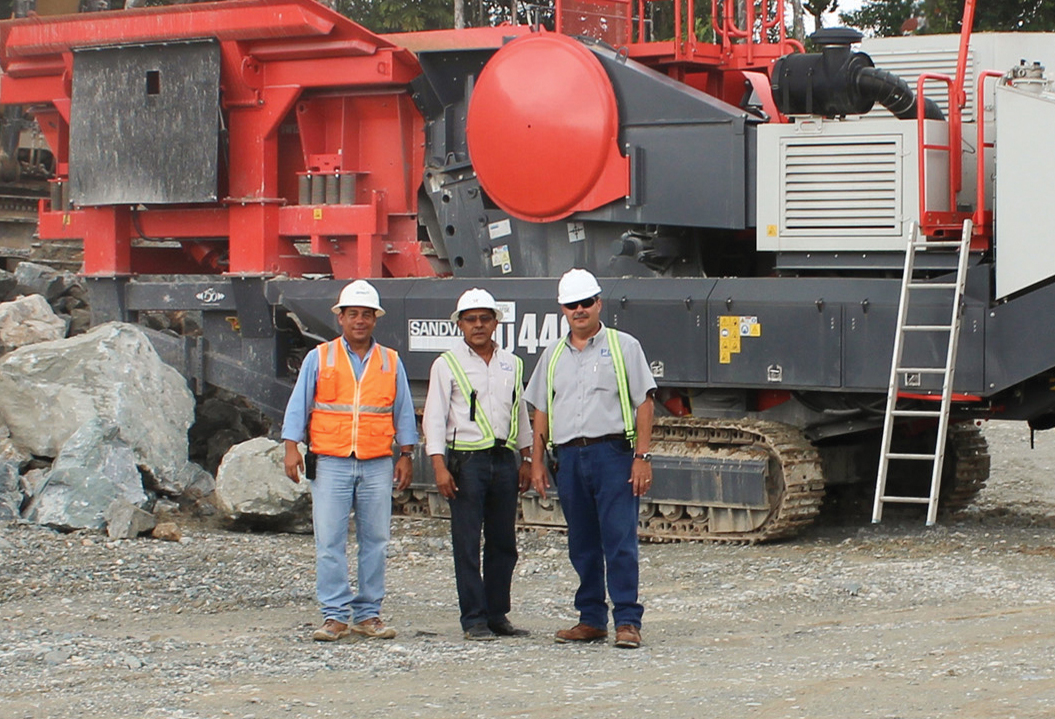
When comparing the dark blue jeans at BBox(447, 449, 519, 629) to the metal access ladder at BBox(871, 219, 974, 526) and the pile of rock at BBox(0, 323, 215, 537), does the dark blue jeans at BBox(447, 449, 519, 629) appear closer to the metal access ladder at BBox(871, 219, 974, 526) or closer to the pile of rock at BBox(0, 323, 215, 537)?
the metal access ladder at BBox(871, 219, 974, 526)

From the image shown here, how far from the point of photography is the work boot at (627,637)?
6828mm

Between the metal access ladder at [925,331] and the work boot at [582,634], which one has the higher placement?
the metal access ladder at [925,331]

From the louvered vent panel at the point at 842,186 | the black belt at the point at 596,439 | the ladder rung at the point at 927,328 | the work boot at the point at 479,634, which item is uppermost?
the louvered vent panel at the point at 842,186

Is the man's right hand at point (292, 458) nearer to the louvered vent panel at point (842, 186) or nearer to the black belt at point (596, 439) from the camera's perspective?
the black belt at point (596, 439)

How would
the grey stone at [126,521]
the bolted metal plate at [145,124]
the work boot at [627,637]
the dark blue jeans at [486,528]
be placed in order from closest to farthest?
the work boot at [627,637], the dark blue jeans at [486,528], the grey stone at [126,521], the bolted metal plate at [145,124]

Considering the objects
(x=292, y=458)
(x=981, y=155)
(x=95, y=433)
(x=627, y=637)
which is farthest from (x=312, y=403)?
(x=981, y=155)

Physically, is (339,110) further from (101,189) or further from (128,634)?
(128,634)

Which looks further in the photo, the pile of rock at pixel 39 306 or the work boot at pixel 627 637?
the pile of rock at pixel 39 306

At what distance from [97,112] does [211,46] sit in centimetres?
111

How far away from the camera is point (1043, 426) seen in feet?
33.8

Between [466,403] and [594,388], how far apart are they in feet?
1.89

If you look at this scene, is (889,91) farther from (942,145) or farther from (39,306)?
(39,306)

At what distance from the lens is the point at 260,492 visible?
1058 cm

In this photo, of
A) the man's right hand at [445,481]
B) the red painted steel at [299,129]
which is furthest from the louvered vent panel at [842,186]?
the man's right hand at [445,481]
